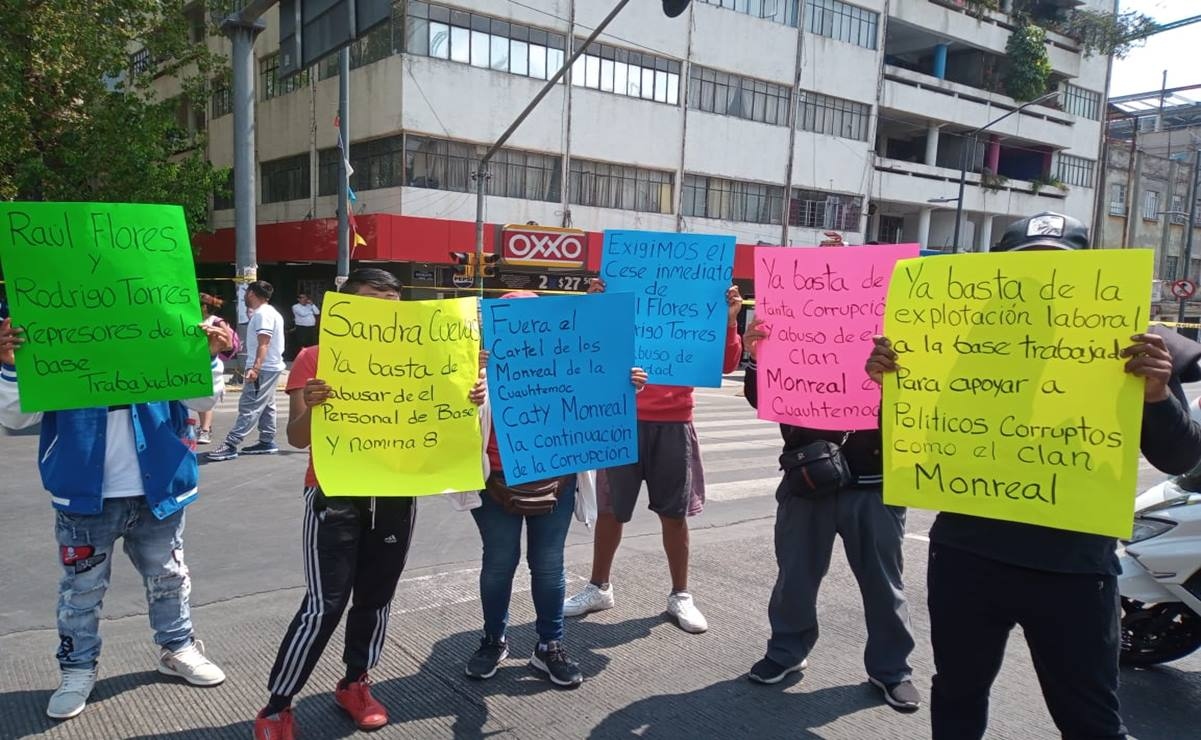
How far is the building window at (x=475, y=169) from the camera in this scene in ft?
71.5

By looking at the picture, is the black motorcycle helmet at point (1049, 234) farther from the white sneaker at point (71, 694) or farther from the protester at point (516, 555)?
the white sneaker at point (71, 694)

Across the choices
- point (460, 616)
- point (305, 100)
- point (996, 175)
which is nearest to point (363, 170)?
point (305, 100)

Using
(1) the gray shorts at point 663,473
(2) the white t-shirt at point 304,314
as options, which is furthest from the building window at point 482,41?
(1) the gray shorts at point 663,473

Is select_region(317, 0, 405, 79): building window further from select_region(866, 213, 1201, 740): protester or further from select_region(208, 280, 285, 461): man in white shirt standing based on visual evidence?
select_region(866, 213, 1201, 740): protester

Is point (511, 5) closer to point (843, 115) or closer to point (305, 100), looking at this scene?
point (305, 100)

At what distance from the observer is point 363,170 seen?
75.3 ft

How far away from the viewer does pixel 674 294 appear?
4.34 metres

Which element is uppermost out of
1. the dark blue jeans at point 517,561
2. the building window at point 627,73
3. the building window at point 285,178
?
the building window at point 627,73

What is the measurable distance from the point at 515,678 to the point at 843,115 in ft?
99.3

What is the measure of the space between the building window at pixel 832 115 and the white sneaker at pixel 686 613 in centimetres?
2713

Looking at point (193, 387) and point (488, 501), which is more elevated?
point (193, 387)

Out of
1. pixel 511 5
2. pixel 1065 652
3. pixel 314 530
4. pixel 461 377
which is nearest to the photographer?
pixel 1065 652

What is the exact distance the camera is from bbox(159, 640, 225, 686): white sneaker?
139 inches

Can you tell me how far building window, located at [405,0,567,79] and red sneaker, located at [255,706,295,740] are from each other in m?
20.6
